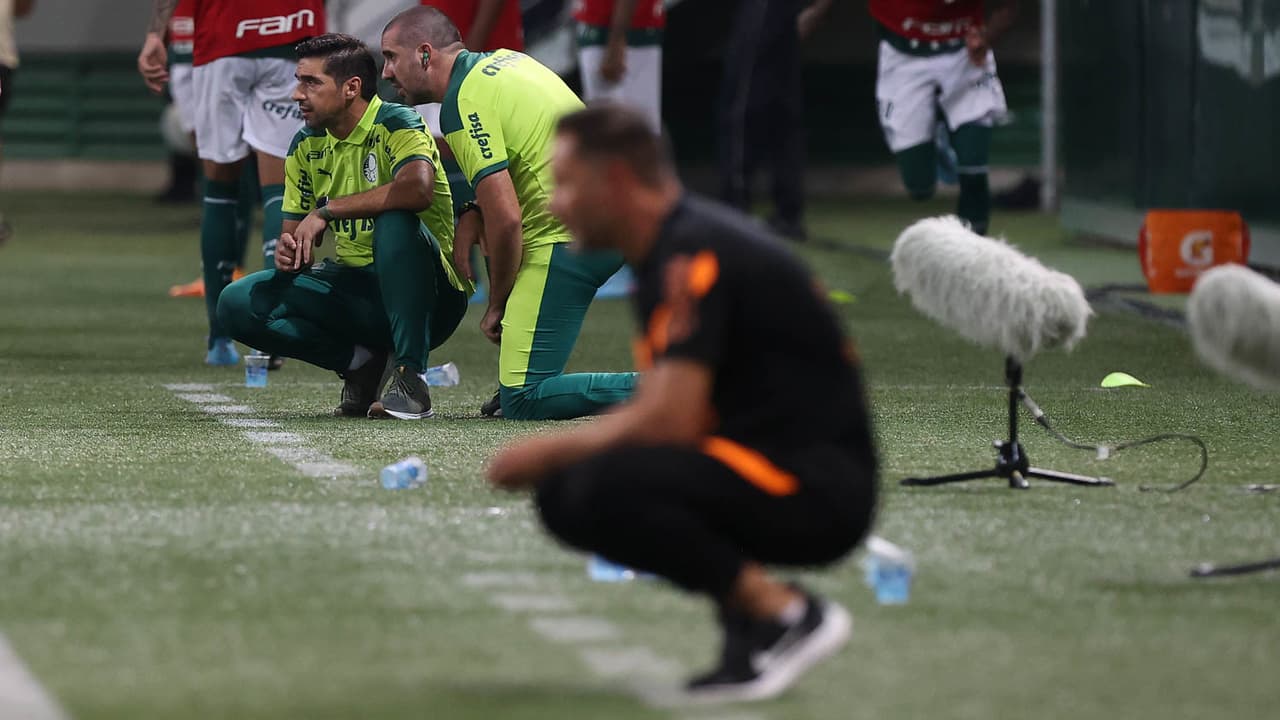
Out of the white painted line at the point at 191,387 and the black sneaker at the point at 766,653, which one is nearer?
the black sneaker at the point at 766,653

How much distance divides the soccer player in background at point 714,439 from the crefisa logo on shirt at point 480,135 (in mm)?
3110

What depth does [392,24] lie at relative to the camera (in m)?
6.71

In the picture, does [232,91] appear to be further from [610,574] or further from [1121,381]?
[610,574]

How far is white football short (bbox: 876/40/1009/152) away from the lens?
10266mm

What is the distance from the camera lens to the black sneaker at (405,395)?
6.73m

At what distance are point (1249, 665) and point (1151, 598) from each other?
0.53 metres

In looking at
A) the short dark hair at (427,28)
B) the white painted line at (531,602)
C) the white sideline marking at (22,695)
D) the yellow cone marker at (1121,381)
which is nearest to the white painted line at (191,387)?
the short dark hair at (427,28)

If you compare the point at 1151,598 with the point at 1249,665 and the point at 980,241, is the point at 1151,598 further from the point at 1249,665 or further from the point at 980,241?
the point at 980,241

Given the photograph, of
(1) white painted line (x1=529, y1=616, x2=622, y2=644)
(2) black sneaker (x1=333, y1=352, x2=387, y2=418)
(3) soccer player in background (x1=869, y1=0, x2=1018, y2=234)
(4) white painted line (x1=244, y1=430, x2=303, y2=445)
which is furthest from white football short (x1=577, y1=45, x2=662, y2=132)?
(1) white painted line (x1=529, y1=616, x2=622, y2=644)

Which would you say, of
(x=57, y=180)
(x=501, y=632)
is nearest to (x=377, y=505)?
(x=501, y=632)

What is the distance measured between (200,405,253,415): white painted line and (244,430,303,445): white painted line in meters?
0.48

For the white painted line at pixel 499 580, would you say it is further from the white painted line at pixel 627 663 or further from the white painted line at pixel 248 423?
the white painted line at pixel 248 423

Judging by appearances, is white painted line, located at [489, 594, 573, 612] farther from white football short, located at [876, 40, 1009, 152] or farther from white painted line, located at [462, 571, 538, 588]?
white football short, located at [876, 40, 1009, 152]

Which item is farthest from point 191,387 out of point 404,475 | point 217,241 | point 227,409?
point 404,475
